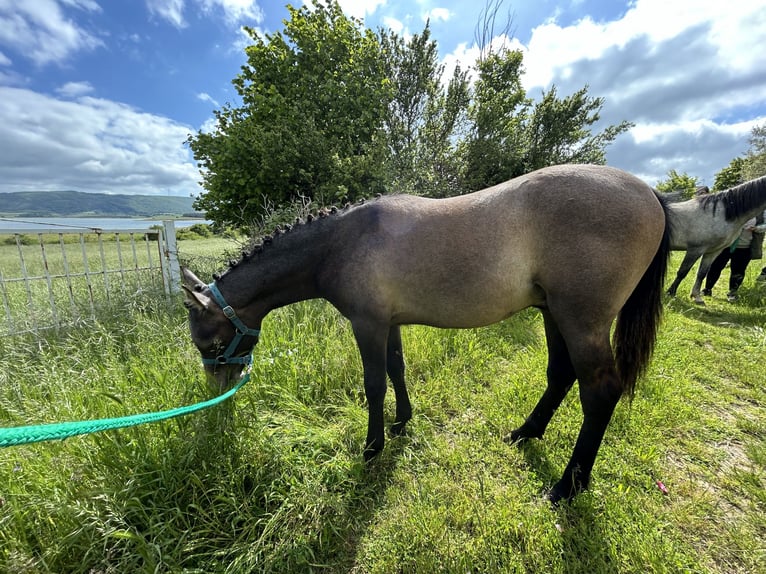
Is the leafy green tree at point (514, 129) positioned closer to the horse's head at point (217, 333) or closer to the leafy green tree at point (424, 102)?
the leafy green tree at point (424, 102)

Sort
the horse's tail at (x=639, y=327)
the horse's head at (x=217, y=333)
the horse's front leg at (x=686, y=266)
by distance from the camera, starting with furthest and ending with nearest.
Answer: the horse's front leg at (x=686, y=266) < the horse's head at (x=217, y=333) < the horse's tail at (x=639, y=327)

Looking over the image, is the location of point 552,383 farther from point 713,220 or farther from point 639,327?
point 713,220

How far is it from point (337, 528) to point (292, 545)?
27cm

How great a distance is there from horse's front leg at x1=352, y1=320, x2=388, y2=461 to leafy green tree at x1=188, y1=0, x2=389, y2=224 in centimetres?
510

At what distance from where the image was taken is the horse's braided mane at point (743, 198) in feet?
14.5

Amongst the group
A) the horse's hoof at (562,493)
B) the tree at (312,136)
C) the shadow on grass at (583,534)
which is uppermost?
the tree at (312,136)

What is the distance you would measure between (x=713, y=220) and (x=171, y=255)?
9924 mm

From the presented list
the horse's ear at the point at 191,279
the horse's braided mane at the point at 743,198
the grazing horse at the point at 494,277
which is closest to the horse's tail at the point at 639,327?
the grazing horse at the point at 494,277

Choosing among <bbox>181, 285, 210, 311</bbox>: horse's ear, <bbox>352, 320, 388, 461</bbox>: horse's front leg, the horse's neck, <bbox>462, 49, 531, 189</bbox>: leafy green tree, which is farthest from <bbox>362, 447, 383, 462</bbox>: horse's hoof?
<bbox>462, 49, 531, 189</bbox>: leafy green tree

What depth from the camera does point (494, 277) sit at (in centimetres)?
180

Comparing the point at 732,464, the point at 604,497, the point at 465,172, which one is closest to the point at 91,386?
the point at 604,497

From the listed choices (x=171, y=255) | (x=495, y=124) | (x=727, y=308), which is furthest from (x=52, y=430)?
(x=495, y=124)

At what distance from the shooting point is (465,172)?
392 inches

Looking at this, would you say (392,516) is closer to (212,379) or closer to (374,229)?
(212,379)
